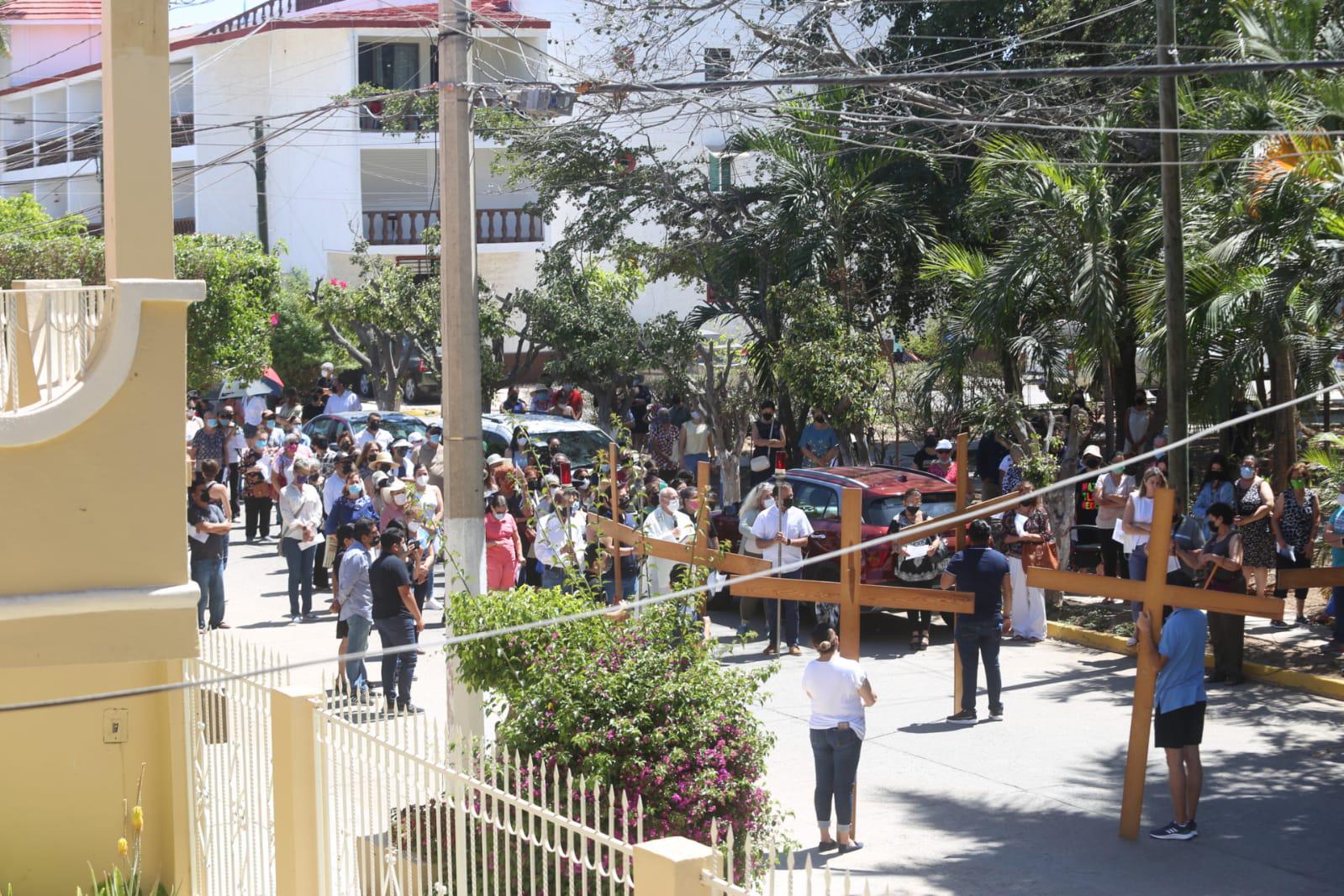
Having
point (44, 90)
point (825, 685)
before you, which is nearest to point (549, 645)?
point (825, 685)

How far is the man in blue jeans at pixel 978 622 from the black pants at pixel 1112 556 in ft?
15.7

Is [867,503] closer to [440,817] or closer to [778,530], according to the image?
[778,530]

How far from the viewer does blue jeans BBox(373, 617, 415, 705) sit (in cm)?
1207

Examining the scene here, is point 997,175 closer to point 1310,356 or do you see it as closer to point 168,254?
point 1310,356

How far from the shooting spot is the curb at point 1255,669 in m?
12.8

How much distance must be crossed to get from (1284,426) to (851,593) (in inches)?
358

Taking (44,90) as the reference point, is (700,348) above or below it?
below

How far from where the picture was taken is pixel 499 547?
49.4ft

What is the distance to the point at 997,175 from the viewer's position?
62.5ft

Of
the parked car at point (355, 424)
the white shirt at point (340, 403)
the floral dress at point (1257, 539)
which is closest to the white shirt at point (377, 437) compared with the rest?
the parked car at point (355, 424)

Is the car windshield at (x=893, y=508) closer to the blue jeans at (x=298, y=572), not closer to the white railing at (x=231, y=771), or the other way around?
the blue jeans at (x=298, y=572)

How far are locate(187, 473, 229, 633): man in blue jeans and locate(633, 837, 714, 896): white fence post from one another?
10.5 meters

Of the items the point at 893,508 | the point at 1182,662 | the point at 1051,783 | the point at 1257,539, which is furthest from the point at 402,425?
the point at 1182,662

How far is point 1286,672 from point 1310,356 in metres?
3.96
